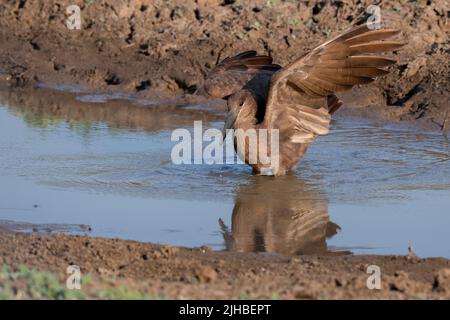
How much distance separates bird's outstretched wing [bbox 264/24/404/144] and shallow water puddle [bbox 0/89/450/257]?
54 centimetres

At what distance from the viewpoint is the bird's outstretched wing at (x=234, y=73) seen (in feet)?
31.0

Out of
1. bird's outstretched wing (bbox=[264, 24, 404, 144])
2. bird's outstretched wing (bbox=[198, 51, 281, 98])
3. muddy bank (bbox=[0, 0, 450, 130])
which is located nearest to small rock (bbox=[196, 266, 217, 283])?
bird's outstretched wing (bbox=[264, 24, 404, 144])

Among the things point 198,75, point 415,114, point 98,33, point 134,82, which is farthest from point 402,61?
point 98,33

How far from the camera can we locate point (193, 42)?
45.0ft

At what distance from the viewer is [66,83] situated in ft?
46.1

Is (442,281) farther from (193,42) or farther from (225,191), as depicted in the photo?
(193,42)

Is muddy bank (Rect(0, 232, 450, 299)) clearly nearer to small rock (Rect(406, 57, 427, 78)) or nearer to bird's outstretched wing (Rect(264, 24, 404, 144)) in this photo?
bird's outstretched wing (Rect(264, 24, 404, 144))

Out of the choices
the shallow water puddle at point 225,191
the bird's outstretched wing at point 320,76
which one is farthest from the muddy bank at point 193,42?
the bird's outstretched wing at point 320,76

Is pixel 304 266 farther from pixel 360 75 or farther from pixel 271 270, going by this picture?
pixel 360 75

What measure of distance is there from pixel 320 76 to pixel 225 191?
1288 millimetres

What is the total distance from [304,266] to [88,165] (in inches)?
152

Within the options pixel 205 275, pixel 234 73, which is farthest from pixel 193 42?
pixel 205 275

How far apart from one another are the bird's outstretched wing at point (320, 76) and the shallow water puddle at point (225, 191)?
54 cm

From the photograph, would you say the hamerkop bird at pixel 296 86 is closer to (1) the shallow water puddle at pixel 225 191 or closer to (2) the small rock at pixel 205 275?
(1) the shallow water puddle at pixel 225 191
